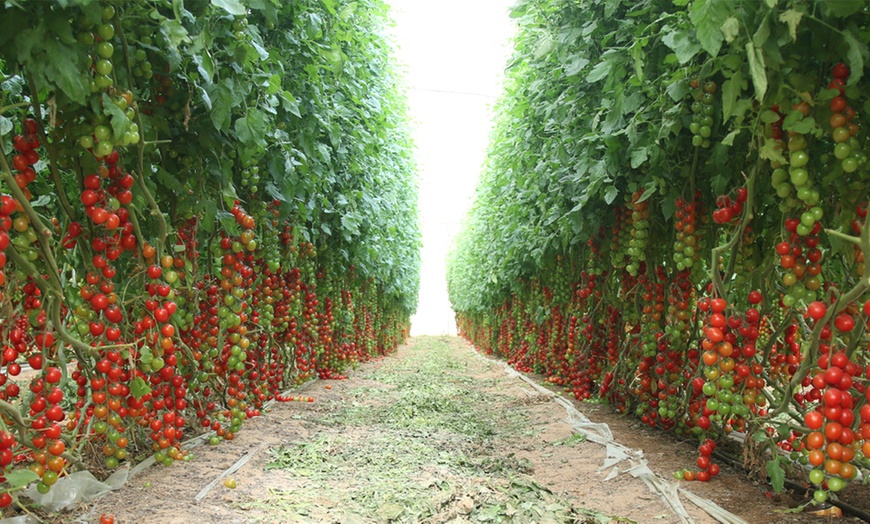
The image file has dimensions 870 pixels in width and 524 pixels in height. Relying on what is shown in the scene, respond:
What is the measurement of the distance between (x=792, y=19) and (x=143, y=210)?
270 cm

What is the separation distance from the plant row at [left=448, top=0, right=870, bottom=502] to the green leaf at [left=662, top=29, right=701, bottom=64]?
13 mm

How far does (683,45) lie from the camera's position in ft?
7.57

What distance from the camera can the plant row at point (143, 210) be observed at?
6.45 ft

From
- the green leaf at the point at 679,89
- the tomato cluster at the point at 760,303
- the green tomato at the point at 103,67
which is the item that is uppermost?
the green leaf at the point at 679,89

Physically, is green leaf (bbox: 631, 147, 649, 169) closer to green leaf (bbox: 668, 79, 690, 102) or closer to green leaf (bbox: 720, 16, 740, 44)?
green leaf (bbox: 668, 79, 690, 102)

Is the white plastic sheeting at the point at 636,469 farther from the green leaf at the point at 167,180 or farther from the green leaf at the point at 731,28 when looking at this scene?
the green leaf at the point at 167,180

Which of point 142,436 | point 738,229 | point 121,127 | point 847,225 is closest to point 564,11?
point 738,229

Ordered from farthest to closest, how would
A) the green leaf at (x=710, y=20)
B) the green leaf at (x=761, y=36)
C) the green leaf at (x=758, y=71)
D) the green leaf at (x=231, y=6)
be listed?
the green leaf at (x=231, y=6) < the green leaf at (x=710, y=20) < the green leaf at (x=761, y=36) < the green leaf at (x=758, y=71)

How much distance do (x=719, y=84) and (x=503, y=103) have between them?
5.32 meters

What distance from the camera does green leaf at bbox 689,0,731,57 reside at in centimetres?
190

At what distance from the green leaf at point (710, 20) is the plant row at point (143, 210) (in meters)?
1.75

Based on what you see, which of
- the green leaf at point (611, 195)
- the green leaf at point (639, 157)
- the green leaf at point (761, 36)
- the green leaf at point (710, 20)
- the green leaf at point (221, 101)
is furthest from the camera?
the green leaf at point (611, 195)

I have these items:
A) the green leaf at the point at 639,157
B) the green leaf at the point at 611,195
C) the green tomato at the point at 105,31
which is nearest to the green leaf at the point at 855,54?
the green leaf at the point at 639,157

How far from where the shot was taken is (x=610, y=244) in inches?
174
